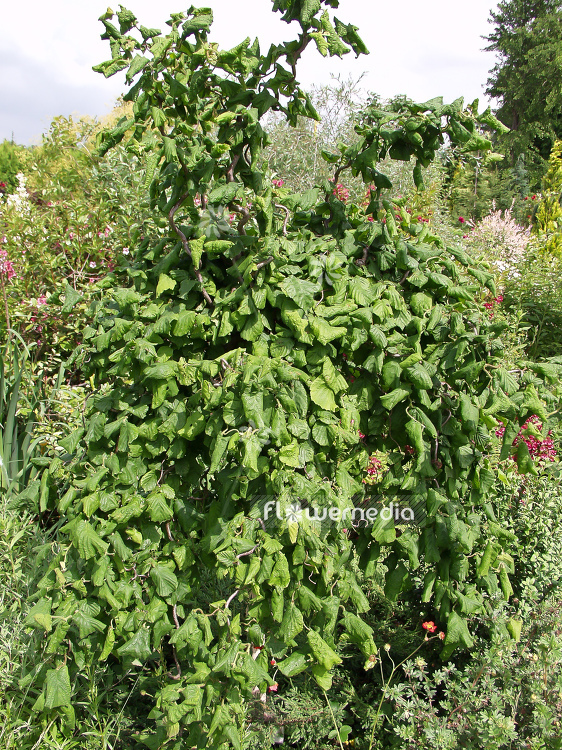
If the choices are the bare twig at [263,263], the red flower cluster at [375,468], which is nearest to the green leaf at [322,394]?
the bare twig at [263,263]

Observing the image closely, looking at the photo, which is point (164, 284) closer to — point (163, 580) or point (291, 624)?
point (163, 580)

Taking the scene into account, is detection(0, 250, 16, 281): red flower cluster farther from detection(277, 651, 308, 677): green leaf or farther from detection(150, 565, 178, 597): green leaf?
detection(277, 651, 308, 677): green leaf

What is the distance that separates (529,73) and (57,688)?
27667 millimetres

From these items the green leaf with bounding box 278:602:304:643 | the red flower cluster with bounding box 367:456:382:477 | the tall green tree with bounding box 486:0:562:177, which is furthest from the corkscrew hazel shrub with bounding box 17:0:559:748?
the tall green tree with bounding box 486:0:562:177

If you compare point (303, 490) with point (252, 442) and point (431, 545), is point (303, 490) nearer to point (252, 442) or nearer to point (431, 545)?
point (252, 442)

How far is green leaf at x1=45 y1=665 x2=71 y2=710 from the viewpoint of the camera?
1.50 meters

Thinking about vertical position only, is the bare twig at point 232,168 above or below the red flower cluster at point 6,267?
below

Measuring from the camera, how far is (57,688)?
1514 millimetres

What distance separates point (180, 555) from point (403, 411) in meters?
0.78

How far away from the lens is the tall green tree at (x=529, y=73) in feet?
69.3

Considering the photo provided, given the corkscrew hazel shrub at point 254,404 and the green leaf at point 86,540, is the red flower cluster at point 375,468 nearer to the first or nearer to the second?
the corkscrew hazel shrub at point 254,404

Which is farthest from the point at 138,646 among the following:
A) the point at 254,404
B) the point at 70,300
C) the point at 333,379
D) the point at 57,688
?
the point at 70,300

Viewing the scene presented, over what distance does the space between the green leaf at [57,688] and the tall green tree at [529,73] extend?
22695 mm

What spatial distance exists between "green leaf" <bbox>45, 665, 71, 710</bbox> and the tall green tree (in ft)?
74.5
